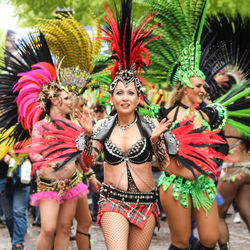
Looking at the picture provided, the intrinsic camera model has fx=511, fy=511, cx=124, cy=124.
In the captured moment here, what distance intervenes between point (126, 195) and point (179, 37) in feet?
6.92

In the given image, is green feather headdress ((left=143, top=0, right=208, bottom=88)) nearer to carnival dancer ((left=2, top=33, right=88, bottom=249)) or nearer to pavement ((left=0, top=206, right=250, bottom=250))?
carnival dancer ((left=2, top=33, right=88, bottom=249))

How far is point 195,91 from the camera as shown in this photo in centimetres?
566

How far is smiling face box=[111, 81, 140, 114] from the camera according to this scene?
4.50 m

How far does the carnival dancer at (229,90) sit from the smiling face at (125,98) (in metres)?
1.90

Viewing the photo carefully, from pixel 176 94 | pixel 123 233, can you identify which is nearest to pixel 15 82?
pixel 176 94

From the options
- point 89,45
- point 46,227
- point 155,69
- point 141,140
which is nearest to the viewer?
point 141,140

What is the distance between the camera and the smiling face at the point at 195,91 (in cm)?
565

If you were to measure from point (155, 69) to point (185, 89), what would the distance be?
489 mm

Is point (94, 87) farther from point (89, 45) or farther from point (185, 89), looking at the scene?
point (185, 89)

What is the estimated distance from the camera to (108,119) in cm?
477

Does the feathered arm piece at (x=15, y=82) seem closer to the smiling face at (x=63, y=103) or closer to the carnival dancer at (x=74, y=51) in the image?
the carnival dancer at (x=74, y=51)

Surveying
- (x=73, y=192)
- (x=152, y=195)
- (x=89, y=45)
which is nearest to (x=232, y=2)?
(x=89, y=45)

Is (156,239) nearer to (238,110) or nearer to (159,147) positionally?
(238,110)

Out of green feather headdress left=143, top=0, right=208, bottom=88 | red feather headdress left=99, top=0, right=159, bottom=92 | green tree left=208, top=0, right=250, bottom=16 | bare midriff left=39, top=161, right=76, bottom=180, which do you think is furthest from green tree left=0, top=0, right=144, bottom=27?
red feather headdress left=99, top=0, right=159, bottom=92
